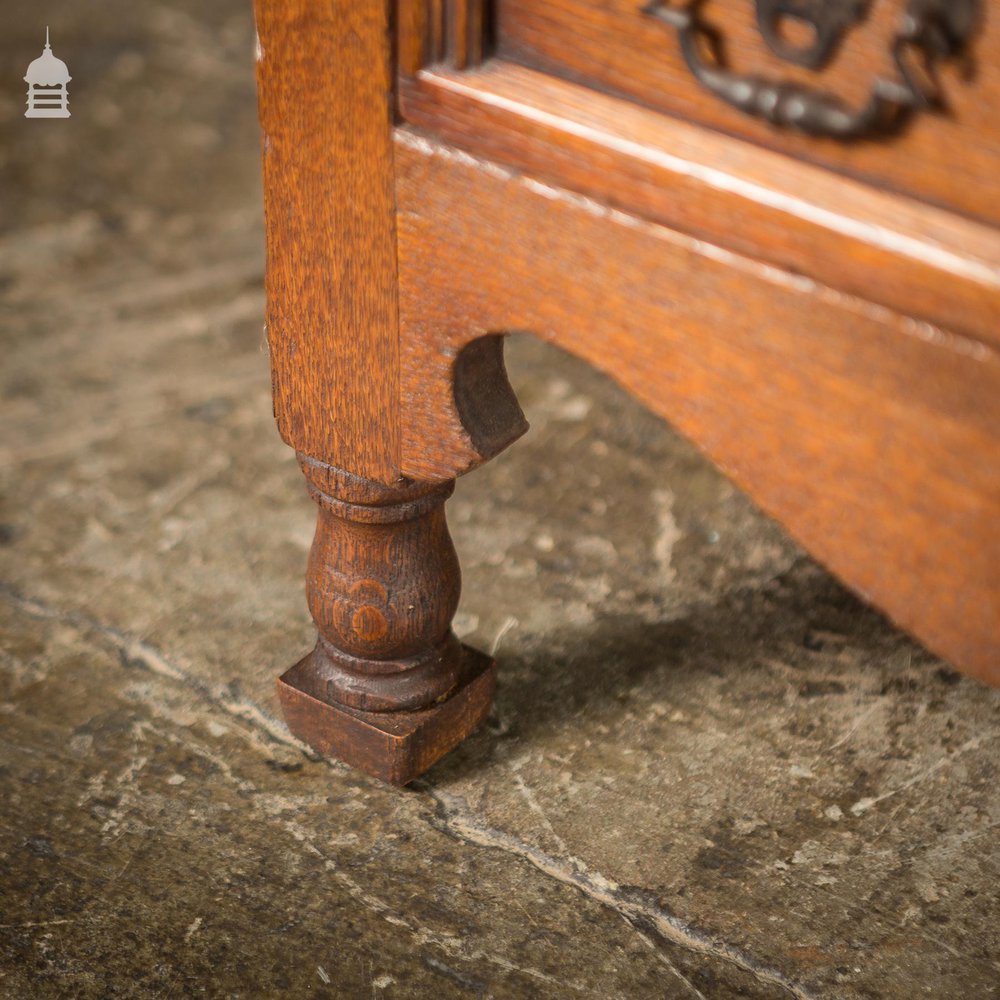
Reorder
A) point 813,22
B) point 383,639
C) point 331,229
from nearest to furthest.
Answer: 1. point 813,22
2. point 331,229
3. point 383,639

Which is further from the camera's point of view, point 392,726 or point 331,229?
point 392,726

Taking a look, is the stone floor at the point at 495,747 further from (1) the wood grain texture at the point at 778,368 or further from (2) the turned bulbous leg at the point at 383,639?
(1) the wood grain texture at the point at 778,368

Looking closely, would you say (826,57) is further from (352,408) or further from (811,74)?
(352,408)

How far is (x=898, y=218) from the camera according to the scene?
843 mm

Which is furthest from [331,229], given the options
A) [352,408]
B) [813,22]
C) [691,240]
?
[813,22]

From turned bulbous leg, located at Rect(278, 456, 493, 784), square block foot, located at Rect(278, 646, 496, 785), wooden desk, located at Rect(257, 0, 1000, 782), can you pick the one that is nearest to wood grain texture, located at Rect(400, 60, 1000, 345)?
wooden desk, located at Rect(257, 0, 1000, 782)

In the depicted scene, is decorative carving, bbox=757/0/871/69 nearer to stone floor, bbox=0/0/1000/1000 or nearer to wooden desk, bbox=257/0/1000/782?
wooden desk, bbox=257/0/1000/782

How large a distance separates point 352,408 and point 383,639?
250 mm

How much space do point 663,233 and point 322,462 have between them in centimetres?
44

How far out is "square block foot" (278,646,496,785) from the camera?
1.38 meters

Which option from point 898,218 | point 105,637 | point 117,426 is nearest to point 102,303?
point 117,426

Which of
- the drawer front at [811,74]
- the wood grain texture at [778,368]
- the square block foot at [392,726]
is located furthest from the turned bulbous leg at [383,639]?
the drawer front at [811,74]

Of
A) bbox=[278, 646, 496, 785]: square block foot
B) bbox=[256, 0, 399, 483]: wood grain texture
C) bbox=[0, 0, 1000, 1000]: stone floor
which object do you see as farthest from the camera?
bbox=[278, 646, 496, 785]: square block foot

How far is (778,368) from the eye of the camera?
36.4 inches
